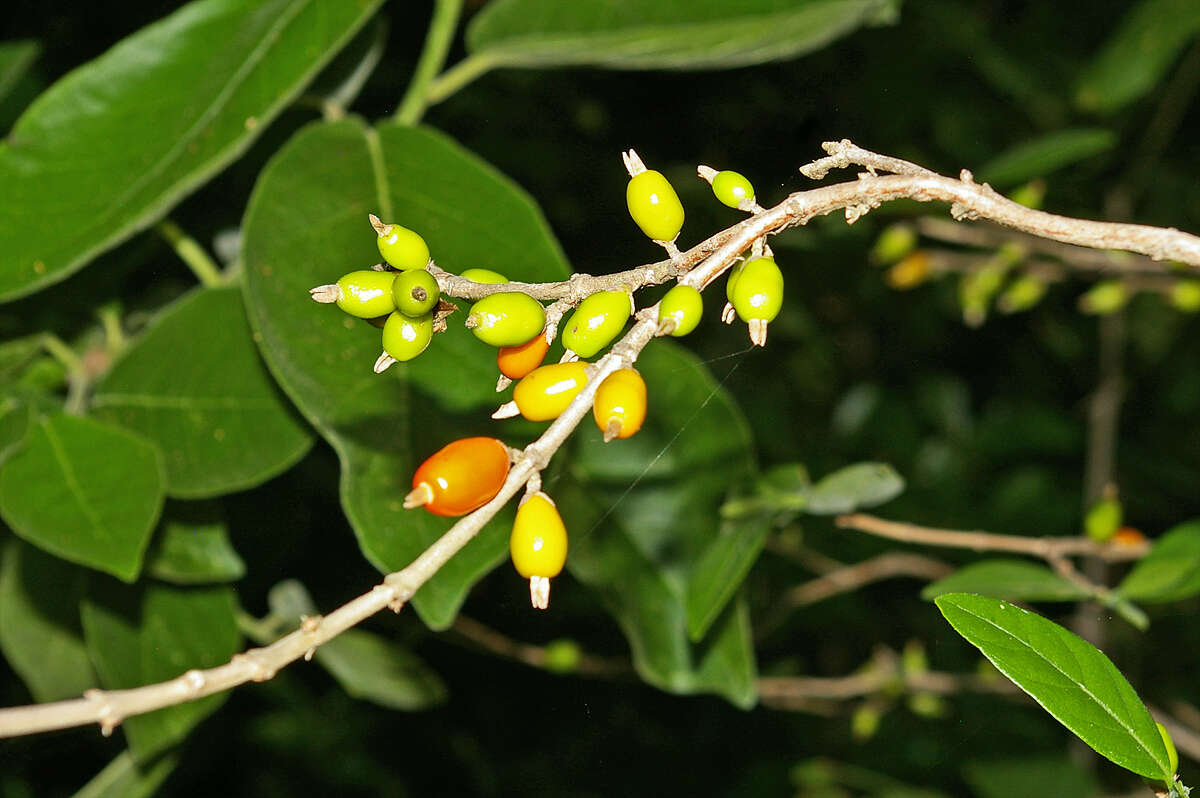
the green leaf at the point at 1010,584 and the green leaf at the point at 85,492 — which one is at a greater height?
the green leaf at the point at 1010,584

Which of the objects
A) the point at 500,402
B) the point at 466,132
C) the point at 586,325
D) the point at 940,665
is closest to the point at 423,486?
the point at 586,325

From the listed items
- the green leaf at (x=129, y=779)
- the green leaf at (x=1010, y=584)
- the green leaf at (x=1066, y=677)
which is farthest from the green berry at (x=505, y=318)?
the green leaf at (x=129, y=779)

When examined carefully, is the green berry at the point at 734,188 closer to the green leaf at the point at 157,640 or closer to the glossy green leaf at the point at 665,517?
the glossy green leaf at the point at 665,517

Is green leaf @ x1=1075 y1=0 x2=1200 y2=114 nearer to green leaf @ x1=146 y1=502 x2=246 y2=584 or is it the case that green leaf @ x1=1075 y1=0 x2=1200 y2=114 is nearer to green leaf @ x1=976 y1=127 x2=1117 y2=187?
green leaf @ x1=976 y1=127 x2=1117 y2=187

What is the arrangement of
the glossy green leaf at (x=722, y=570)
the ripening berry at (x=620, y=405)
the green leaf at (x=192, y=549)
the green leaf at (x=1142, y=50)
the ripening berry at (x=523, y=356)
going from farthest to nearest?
1. the green leaf at (x=1142, y=50)
2. the green leaf at (x=192, y=549)
3. the glossy green leaf at (x=722, y=570)
4. the ripening berry at (x=523, y=356)
5. the ripening berry at (x=620, y=405)

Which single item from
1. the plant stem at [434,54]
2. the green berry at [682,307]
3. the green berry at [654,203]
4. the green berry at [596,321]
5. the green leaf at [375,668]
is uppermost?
the plant stem at [434,54]

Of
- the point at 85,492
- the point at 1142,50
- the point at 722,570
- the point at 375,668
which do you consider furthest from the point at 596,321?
the point at 1142,50

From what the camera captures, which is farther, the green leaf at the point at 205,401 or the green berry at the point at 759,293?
the green leaf at the point at 205,401

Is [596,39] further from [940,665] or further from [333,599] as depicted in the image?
[940,665]
